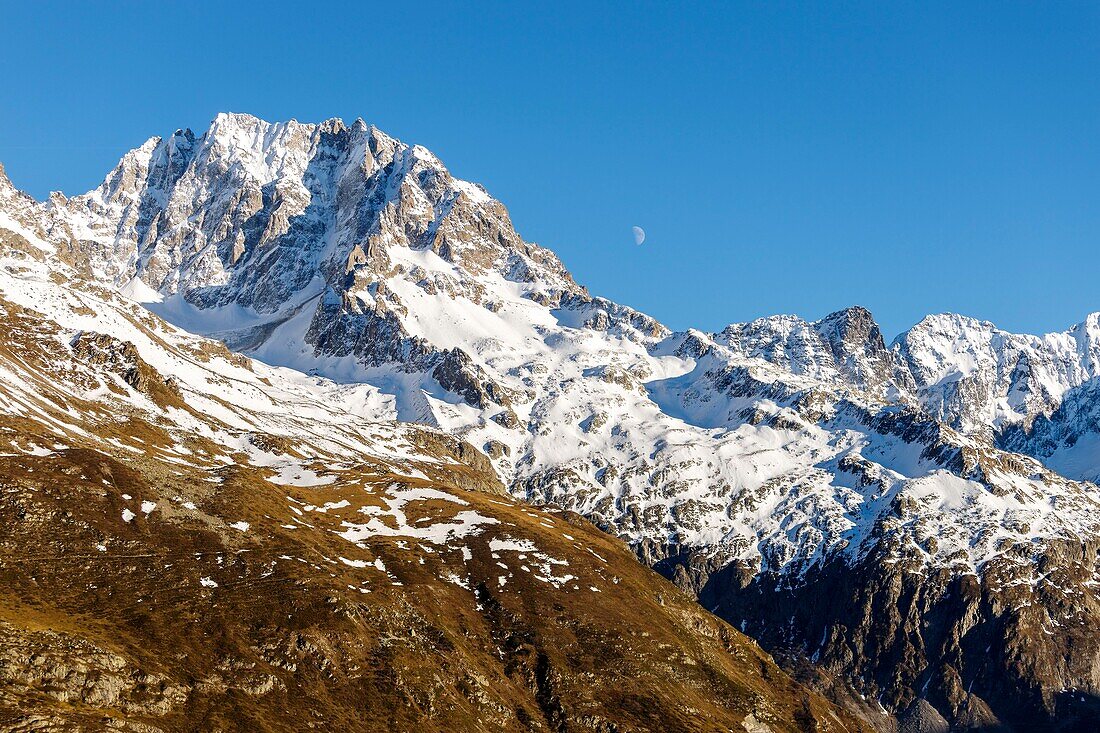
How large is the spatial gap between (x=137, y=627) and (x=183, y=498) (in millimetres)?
55594

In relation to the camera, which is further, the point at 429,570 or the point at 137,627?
the point at 429,570

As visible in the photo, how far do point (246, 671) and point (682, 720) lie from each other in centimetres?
6682

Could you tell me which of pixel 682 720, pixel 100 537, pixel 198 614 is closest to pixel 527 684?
pixel 682 720

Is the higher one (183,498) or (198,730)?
(183,498)

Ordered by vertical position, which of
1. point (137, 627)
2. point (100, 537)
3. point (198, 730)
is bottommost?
point (198, 730)

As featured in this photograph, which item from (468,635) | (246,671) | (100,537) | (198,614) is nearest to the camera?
(246,671)

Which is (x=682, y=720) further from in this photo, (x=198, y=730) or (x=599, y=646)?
(x=198, y=730)

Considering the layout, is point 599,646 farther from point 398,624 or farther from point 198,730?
point 198,730

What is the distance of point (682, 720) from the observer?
14975 centimetres

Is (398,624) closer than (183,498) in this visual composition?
Yes

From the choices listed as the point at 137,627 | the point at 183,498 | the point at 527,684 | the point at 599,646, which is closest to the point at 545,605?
the point at 599,646

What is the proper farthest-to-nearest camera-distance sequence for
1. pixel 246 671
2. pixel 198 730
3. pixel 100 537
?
pixel 100 537 → pixel 246 671 → pixel 198 730

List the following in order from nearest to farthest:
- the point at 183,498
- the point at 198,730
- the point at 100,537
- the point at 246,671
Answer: the point at 198,730 < the point at 246,671 < the point at 100,537 < the point at 183,498

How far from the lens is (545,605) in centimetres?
17888
